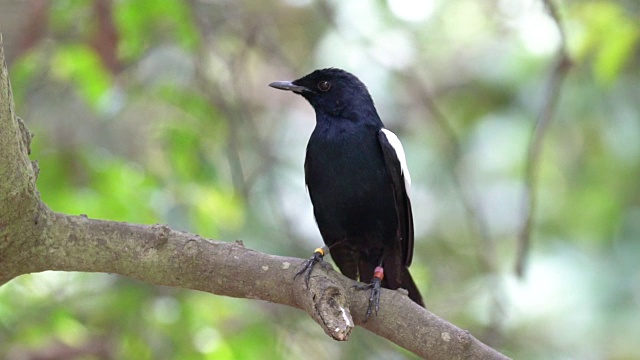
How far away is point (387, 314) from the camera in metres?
2.78

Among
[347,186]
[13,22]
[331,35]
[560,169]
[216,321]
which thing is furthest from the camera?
[560,169]

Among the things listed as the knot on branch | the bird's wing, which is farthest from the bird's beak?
the knot on branch

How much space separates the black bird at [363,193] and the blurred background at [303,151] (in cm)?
54

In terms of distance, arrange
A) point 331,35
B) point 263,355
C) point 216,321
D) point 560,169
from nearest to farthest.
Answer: point 263,355
point 216,321
point 331,35
point 560,169

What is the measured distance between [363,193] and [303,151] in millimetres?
3147

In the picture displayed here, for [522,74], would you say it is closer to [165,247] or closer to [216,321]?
[216,321]

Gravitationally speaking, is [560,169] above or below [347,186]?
above

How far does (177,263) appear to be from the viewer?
2.73 metres

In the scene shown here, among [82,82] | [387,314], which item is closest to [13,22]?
[82,82]

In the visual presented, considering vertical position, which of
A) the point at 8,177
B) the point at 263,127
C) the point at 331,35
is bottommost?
the point at 8,177

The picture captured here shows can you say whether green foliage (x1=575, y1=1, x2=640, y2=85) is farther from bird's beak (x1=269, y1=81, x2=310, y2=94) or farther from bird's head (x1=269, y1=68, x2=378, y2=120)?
bird's beak (x1=269, y1=81, x2=310, y2=94)

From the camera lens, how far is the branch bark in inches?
101

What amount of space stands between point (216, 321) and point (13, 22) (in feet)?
8.26

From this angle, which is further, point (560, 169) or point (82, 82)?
point (560, 169)
